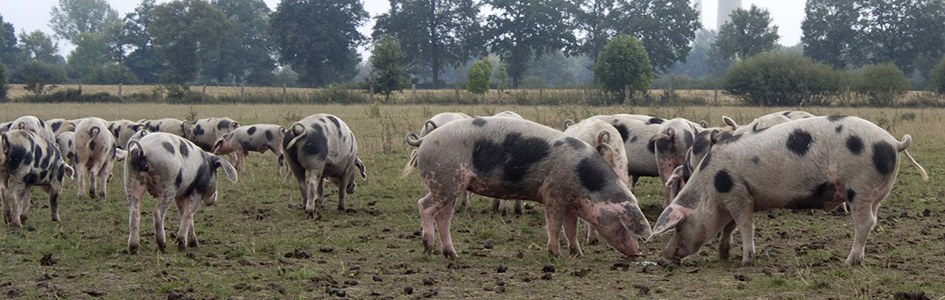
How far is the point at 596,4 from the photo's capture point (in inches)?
3206

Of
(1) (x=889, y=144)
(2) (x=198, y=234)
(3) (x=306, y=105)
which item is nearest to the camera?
(1) (x=889, y=144)

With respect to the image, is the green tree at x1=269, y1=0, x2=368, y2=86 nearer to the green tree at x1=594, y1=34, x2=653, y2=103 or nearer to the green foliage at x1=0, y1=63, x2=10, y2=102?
the green foliage at x1=0, y1=63, x2=10, y2=102

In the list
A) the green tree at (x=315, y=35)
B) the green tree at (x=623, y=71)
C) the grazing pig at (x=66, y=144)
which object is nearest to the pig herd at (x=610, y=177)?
the grazing pig at (x=66, y=144)

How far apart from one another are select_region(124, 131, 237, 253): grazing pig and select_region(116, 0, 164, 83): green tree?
7282cm

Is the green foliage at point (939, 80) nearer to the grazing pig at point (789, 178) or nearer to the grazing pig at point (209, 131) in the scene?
the grazing pig at point (209, 131)

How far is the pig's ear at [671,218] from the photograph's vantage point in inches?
364

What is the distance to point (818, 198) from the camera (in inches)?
358

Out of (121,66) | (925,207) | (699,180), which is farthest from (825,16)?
(699,180)

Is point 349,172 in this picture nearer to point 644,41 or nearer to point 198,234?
point 198,234

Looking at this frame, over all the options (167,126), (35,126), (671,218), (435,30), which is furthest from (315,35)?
(671,218)

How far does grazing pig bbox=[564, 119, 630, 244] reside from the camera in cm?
1097

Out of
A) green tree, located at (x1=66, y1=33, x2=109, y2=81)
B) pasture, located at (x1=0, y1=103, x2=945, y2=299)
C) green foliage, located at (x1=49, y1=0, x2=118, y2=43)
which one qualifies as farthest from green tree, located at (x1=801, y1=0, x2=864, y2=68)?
green foliage, located at (x1=49, y1=0, x2=118, y2=43)

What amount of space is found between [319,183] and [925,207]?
7.28 meters

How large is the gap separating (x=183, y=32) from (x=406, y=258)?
70.5 metres
